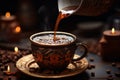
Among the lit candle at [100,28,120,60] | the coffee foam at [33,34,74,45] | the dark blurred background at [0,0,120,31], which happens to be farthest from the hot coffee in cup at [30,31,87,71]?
the dark blurred background at [0,0,120,31]

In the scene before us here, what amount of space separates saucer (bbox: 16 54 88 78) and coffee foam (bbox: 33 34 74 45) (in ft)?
0.34

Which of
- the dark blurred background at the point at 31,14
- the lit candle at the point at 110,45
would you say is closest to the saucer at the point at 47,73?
the lit candle at the point at 110,45

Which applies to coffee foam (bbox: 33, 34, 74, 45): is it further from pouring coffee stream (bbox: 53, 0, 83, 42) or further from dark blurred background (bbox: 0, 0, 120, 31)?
dark blurred background (bbox: 0, 0, 120, 31)

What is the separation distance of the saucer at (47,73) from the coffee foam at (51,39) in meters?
0.10

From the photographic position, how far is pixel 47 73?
114cm

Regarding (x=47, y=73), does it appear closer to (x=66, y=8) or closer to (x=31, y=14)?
(x=66, y=8)

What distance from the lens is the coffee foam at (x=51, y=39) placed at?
115 centimetres

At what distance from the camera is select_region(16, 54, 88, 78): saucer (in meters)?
1.13

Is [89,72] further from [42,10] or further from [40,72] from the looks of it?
[42,10]

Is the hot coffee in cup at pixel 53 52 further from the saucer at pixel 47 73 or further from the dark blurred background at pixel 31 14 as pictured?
the dark blurred background at pixel 31 14

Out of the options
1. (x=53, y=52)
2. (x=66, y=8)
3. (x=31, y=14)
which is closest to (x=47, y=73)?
(x=53, y=52)

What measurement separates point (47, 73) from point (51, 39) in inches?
5.2

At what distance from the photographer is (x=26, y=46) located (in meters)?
1.44

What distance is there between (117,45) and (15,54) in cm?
44
